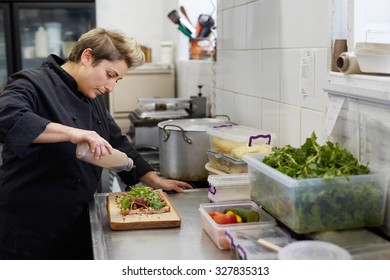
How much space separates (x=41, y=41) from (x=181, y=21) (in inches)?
73.1

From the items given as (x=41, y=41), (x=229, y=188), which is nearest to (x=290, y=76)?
(x=229, y=188)

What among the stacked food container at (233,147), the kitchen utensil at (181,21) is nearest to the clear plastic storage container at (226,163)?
the stacked food container at (233,147)

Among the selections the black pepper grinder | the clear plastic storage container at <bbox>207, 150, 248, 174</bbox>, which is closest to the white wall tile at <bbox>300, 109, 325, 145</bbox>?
the clear plastic storage container at <bbox>207, 150, 248, 174</bbox>

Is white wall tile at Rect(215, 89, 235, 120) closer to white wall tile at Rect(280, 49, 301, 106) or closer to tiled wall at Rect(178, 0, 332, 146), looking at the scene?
tiled wall at Rect(178, 0, 332, 146)

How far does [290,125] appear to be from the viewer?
1.95m

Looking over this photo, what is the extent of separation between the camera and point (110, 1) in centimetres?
486

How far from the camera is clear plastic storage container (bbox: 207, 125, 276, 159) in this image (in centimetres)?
186

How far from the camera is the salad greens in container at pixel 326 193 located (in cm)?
127

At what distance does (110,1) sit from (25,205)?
3419mm

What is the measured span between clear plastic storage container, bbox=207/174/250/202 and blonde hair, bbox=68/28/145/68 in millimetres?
553

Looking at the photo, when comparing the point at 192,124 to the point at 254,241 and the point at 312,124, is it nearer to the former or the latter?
the point at 312,124

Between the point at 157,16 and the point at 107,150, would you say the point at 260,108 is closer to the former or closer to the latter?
the point at 107,150

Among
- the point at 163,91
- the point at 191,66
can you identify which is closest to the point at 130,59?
the point at 191,66

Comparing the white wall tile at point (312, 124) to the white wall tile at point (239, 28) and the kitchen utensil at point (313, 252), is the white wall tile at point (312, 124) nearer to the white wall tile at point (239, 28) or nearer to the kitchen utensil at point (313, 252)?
A: the kitchen utensil at point (313, 252)
